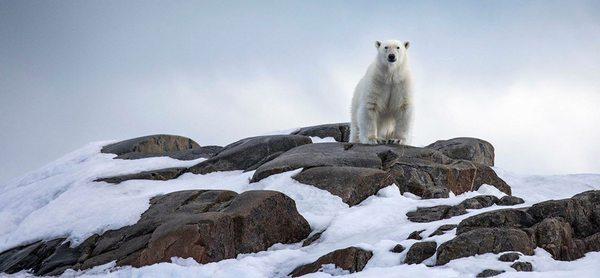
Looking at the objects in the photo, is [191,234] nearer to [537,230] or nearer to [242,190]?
[242,190]

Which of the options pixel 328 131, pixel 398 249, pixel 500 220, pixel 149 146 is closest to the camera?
pixel 398 249

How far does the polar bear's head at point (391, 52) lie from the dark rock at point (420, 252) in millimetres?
8491

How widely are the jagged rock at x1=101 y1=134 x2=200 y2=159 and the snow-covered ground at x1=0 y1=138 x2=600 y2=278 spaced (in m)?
0.66

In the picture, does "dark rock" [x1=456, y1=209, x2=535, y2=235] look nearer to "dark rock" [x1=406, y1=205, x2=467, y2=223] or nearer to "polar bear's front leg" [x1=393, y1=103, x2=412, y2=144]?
"dark rock" [x1=406, y1=205, x2=467, y2=223]

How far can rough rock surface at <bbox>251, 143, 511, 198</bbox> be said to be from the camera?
48.3 feet

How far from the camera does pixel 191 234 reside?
10539 millimetres

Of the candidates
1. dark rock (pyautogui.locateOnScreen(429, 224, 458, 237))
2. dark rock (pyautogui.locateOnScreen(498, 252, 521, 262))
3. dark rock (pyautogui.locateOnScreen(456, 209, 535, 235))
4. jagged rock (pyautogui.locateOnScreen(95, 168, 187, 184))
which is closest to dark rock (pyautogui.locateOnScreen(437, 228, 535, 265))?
dark rock (pyautogui.locateOnScreen(498, 252, 521, 262))

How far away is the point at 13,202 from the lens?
57.6 ft

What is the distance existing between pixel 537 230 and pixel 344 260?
2785 mm

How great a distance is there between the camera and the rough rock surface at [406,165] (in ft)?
48.3

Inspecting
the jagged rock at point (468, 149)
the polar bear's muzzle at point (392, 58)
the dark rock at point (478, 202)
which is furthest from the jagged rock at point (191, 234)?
the jagged rock at point (468, 149)

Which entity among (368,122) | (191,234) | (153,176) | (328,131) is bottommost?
(191,234)

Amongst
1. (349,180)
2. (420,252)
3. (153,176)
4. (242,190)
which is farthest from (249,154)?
(420,252)

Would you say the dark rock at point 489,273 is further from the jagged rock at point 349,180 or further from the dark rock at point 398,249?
the jagged rock at point 349,180
